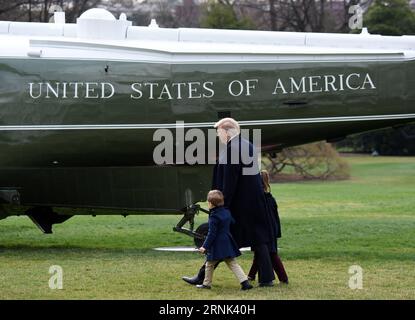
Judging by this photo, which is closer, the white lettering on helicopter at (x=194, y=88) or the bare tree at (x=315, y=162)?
the white lettering on helicopter at (x=194, y=88)

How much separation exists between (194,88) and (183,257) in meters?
2.34

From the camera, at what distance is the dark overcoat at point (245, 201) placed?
9.44 meters

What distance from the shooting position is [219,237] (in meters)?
9.30

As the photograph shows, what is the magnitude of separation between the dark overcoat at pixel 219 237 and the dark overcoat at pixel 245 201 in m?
0.18

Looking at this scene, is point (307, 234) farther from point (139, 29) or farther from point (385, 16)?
point (385, 16)

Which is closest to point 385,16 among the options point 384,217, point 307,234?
point 384,217

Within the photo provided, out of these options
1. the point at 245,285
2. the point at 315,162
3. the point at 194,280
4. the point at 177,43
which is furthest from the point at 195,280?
the point at 315,162

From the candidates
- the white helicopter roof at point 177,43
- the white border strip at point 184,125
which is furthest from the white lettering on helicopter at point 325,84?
the white border strip at point 184,125

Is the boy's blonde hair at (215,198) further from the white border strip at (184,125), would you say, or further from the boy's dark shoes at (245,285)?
the white border strip at (184,125)

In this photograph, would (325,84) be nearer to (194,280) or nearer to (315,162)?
(194,280)

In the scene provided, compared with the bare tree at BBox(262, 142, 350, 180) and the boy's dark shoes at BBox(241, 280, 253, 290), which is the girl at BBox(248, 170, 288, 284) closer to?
the boy's dark shoes at BBox(241, 280, 253, 290)

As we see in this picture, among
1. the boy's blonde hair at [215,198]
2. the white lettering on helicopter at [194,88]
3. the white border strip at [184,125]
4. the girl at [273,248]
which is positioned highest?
the white lettering on helicopter at [194,88]

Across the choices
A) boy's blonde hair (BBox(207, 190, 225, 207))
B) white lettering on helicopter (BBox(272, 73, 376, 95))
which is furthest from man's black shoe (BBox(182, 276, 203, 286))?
white lettering on helicopter (BBox(272, 73, 376, 95))

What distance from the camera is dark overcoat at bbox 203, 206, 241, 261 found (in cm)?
927
